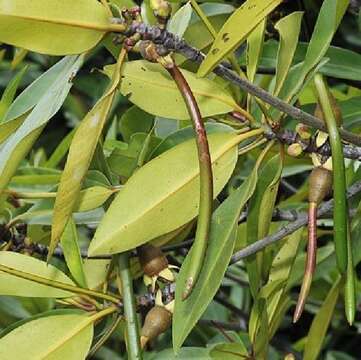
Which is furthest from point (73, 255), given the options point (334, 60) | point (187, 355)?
point (334, 60)

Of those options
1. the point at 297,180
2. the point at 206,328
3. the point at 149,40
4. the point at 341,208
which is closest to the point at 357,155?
the point at 341,208

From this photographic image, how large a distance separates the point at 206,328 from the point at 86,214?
1.79 feet

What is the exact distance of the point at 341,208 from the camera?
2.26 feet

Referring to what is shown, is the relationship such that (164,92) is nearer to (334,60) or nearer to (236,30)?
(236,30)

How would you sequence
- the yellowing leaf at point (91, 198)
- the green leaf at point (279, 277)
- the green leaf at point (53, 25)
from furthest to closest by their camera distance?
1. the green leaf at point (279, 277)
2. the yellowing leaf at point (91, 198)
3. the green leaf at point (53, 25)

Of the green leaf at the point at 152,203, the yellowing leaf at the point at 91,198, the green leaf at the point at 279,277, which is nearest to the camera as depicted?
the green leaf at the point at 152,203

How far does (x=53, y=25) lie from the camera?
626mm

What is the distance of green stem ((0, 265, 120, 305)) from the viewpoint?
2.68 feet

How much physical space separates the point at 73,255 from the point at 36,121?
218mm

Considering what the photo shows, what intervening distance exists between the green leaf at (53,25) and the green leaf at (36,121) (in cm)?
4

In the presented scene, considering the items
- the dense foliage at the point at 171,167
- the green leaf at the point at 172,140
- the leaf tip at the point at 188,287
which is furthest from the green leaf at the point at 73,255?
the leaf tip at the point at 188,287

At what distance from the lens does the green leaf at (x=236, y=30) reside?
0.64 meters

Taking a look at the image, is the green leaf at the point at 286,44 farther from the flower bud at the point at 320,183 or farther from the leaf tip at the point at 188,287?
the leaf tip at the point at 188,287

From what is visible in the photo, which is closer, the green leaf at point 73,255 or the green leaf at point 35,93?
the green leaf at point 35,93
